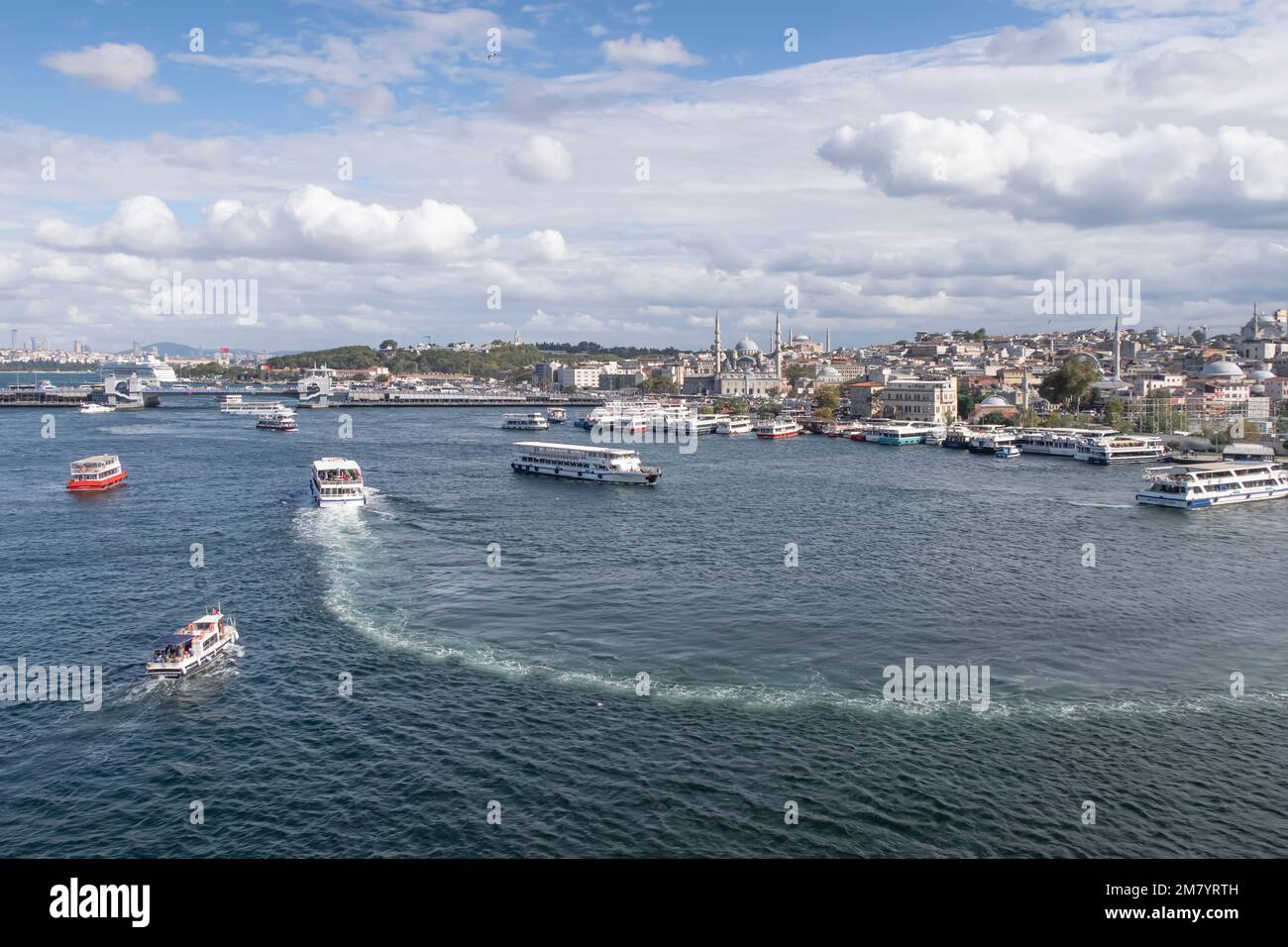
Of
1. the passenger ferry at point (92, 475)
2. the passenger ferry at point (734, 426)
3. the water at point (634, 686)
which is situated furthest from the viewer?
the passenger ferry at point (734, 426)

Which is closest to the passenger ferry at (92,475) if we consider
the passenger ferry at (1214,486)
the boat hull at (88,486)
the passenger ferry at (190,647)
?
the boat hull at (88,486)

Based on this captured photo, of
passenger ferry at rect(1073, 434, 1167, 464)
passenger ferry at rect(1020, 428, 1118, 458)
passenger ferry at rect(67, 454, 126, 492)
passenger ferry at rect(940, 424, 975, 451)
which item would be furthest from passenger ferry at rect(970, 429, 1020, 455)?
passenger ferry at rect(67, 454, 126, 492)

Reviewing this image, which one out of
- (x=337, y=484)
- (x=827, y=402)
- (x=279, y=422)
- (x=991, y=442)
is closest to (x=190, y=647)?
(x=337, y=484)

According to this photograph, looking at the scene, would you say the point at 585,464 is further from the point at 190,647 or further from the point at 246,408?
the point at 246,408

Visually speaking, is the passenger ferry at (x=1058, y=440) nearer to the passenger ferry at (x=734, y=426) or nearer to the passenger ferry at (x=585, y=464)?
the passenger ferry at (x=734, y=426)
